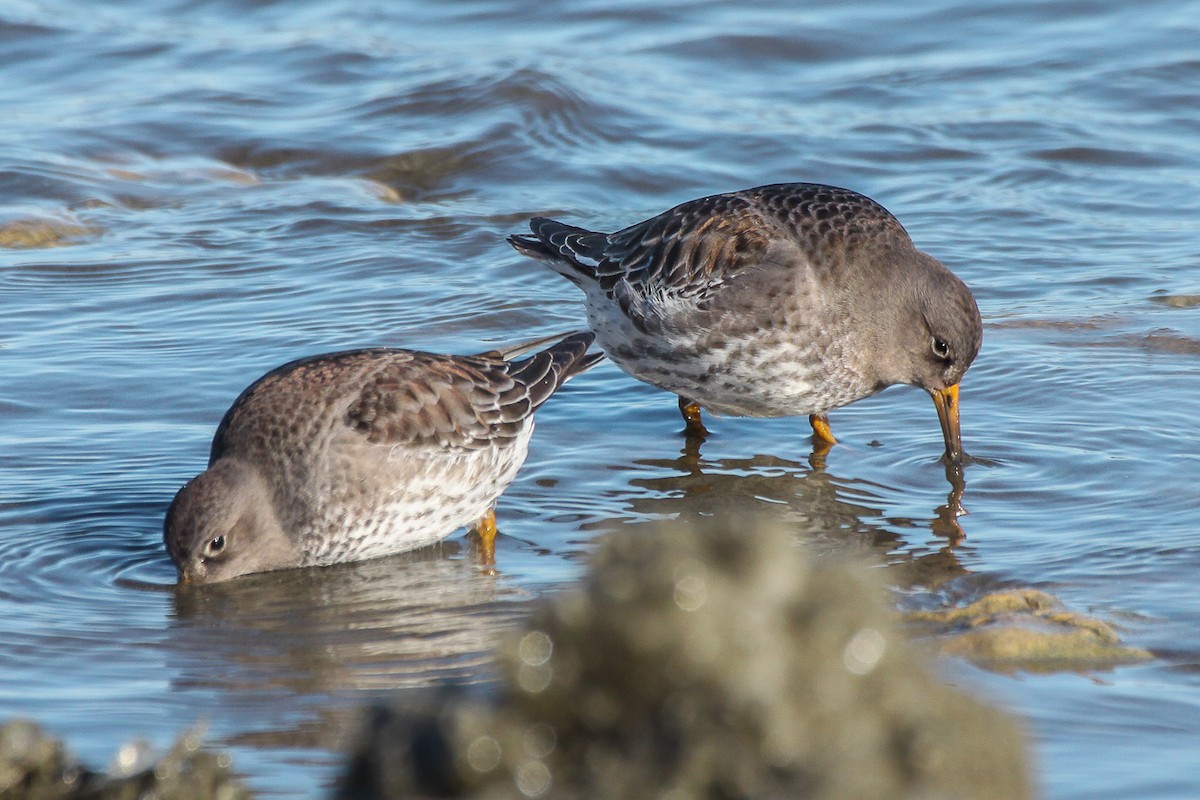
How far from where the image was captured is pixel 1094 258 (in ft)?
34.0

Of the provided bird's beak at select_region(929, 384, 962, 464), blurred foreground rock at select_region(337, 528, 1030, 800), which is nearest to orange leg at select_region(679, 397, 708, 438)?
bird's beak at select_region(929, 384, 962, 464)

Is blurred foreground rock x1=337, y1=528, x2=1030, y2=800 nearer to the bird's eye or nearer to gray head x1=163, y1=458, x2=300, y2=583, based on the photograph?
gray head x1=163, y1=458, x2=300, y2=583

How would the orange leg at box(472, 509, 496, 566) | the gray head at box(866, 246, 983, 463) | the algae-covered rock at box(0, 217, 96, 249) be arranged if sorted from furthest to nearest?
the algae-covered rock at box(0, 217, 96, 249) < the gray head at box(866, 246, 983, 463) < the orange leg at box(472, 509, 496, 566)

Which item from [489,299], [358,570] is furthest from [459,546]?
[489,299]

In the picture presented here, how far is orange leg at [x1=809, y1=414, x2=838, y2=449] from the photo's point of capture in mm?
8047

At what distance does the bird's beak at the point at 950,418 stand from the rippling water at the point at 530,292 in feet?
0.46

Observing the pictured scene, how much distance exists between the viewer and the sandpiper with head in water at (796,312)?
306 inches

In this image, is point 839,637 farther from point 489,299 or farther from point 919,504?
point 489,299

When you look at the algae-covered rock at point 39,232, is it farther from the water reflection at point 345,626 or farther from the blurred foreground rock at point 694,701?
the blurred foreground rock at point 694,701

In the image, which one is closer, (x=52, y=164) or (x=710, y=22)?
(x=52, y=164)

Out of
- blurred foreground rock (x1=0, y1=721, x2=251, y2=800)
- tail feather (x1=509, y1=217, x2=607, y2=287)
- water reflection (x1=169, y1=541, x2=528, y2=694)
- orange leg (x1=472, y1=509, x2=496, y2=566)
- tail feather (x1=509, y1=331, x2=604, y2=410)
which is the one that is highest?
blurred foreground rock (x1=0, y1=721, x2=251, y2=800)

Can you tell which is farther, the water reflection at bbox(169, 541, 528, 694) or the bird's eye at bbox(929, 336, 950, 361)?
the bird's eye at bbox(929, 336, 950, 361)

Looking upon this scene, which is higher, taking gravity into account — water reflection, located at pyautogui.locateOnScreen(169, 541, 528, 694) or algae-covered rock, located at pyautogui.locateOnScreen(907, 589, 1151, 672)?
algae-covered rock, located at pyautogui.locateOnScreen(907, 589, 1151, 672)

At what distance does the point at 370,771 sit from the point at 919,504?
4818mm
